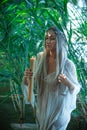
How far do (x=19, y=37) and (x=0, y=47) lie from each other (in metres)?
0.17

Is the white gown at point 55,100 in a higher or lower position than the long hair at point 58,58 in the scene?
lower

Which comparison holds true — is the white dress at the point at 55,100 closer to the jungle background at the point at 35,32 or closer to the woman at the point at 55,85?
the woman at the point at 55,85

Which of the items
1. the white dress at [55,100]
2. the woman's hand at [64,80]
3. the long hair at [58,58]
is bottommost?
the white dress at [55,100]

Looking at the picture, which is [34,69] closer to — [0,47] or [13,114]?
[0,47]

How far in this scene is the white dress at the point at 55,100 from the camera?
60.9 inches

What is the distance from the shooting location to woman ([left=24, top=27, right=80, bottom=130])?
1.54 m

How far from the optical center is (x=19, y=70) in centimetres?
236

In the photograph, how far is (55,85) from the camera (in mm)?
1553

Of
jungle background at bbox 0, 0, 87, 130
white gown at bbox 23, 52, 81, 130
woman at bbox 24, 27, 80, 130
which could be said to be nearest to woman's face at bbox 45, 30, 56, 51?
woman at bbox 24, 27, 80, 130

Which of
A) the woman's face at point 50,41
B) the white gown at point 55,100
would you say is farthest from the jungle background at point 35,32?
the white gown at point 55,100

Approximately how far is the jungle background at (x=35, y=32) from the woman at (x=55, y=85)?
45 cm

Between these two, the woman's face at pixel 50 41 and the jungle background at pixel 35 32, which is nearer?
the woman's face at pixel 50 41

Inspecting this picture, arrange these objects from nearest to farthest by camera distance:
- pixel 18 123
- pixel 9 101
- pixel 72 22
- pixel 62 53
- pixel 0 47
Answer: pixel 62 53 < pixel 72 22 < pixel 0 47 < pixel 18 123 < pixel 9 101

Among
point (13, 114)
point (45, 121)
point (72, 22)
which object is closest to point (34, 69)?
point (45, 121)
